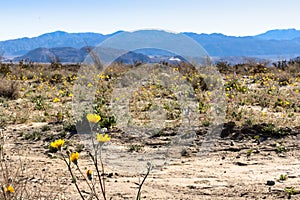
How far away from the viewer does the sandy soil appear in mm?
3916

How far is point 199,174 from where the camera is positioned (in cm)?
456

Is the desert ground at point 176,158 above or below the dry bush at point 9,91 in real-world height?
below

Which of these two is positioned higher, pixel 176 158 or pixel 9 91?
pixel 9 91

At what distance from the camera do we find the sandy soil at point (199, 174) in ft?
12.8

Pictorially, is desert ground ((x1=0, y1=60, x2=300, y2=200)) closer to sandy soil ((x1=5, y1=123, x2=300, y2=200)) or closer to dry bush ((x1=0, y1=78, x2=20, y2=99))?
sandy soil ((x1=5, y1=123, x2=300, y2=200))

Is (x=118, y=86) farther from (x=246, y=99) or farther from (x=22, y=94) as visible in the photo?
(x=246, y=99)

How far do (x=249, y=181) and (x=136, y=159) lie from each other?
5.57 ft

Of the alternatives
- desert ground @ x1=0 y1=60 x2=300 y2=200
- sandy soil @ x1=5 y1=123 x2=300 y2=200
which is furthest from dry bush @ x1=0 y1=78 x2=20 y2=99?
sandy soil @ x1=5 y1=123 x2=300 y2=200

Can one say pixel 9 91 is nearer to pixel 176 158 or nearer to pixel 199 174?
pixel 176 158

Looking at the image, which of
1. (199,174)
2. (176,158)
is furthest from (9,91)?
(199,174)

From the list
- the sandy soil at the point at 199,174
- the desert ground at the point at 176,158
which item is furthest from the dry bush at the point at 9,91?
Result: the sandy soil at the point at 199,174

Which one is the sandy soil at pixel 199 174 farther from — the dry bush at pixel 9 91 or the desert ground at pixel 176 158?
the dry bush at pixel 9 91

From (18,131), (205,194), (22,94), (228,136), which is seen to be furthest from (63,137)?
(22,94)

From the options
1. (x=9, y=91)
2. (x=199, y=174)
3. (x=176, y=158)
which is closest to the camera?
(x=199, y=174)
